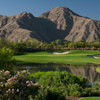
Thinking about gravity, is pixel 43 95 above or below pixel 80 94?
above

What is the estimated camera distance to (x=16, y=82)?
23.6ft

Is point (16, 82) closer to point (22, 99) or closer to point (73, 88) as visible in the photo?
point (22, 99)

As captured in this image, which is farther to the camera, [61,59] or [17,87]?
[61,59]

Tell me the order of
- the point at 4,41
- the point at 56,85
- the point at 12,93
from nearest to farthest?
the point at 12,93 → the point at 56,85 → the point at 4,41

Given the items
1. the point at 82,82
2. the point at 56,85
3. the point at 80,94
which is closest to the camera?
the point at 80,94

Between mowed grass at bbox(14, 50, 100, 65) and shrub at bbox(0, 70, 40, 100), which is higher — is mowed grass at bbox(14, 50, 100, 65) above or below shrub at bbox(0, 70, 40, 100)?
below

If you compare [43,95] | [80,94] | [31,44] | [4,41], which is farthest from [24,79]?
[31,44]

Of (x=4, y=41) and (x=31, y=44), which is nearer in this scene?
(x=4, y=41)

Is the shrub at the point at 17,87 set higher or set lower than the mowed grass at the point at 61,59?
higher

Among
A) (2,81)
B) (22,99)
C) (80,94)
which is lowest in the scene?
(80,94)

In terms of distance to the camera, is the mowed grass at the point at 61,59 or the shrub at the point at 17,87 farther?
the mowed grass at the point at 61,59

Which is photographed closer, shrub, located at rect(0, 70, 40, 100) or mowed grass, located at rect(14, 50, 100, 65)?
shrub, located at rect(0, 70, 40, 100)

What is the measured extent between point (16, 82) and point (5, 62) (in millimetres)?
12089

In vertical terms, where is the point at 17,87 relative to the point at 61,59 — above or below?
above
